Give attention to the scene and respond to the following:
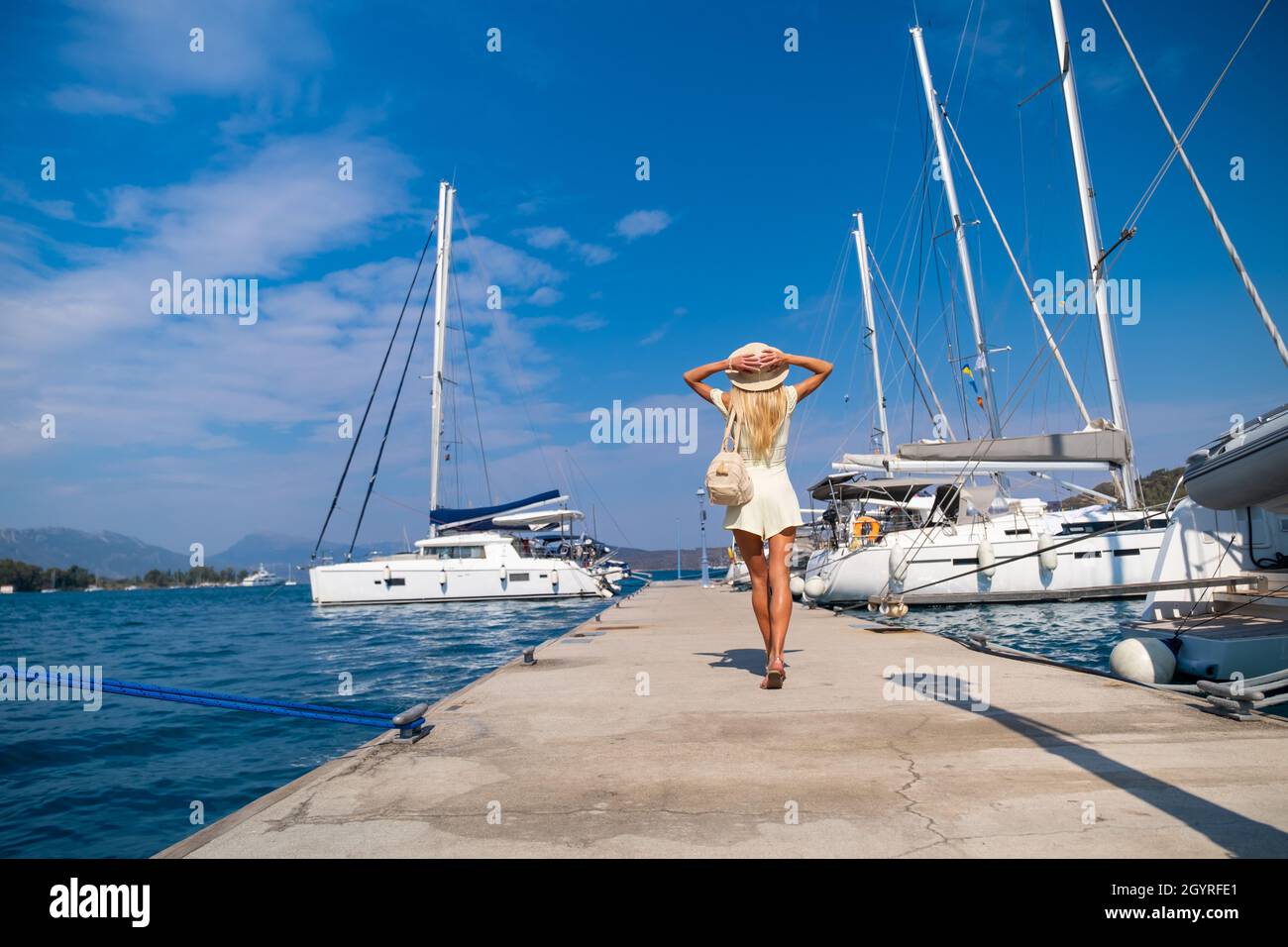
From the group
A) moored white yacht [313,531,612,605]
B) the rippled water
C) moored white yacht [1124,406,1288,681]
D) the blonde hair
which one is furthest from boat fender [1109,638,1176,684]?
moored white yacht [313,531,612,605]

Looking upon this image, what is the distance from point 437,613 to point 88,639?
11187mm

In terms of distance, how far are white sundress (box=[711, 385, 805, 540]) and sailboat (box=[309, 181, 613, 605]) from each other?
29550 mm

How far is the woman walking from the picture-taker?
5652 mm

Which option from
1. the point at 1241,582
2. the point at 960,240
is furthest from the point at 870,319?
the point at 1241,582

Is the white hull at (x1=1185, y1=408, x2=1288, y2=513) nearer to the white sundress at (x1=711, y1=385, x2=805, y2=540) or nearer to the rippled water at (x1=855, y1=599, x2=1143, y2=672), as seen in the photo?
the rippled water at (x1=855, y1=599, x2=1143, y2=672)

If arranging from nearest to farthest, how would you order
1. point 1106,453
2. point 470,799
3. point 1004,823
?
point 1004,823, point 470,799, point 1106,453

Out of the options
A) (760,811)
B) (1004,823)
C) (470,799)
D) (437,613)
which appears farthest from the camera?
(437,613)

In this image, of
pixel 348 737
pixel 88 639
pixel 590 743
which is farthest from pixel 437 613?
pixel 590 743

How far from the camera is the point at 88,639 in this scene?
24.0 m

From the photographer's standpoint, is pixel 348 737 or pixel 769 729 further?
pixel 348 737

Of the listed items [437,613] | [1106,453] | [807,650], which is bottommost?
[437,613]

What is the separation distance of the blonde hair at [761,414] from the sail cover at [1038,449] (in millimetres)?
14423

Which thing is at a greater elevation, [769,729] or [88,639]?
[769,729]
